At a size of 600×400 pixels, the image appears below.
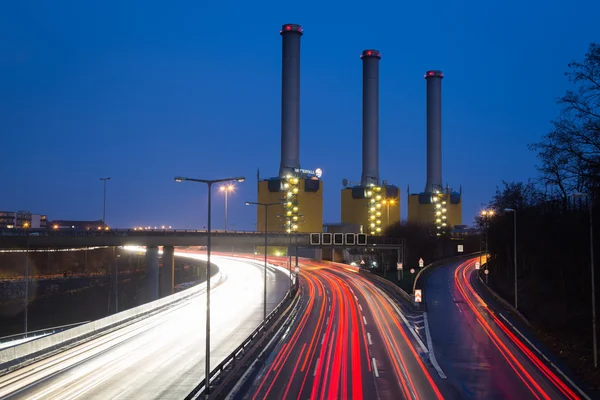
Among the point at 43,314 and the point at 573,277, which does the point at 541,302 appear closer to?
the point at 573,277

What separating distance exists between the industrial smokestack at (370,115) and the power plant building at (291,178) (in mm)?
13729

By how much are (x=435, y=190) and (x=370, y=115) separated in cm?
3389

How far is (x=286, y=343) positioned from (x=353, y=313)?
17037 millimetres

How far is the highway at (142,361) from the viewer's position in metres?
27.9

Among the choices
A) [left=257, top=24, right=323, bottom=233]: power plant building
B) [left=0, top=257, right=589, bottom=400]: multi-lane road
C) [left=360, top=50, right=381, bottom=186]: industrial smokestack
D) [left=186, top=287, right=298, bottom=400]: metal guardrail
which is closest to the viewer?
[left=186, top=287, right=298, bottom=400]: metal guardrail

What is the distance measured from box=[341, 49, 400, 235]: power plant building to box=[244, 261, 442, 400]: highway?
95655 mm

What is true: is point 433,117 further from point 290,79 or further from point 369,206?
point 290,79

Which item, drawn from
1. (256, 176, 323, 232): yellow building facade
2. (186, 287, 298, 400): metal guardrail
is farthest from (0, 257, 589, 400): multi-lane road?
(256, 176, 323, 232): yellow building facade

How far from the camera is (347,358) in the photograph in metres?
36.2

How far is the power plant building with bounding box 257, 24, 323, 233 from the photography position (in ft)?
473

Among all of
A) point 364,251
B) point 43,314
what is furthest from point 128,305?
point 364,251

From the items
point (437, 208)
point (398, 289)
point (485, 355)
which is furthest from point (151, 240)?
A: point (437, 208)

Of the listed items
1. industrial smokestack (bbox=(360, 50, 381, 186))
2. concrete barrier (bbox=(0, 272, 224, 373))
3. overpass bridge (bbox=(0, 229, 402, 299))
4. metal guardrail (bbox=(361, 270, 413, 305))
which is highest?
industrial smokestack (bbox=(360, 50, 381, 186))

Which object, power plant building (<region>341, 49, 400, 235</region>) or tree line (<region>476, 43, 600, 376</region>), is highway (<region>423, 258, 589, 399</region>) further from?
power plant building (<region>341, 49, 400, 235</region>)
